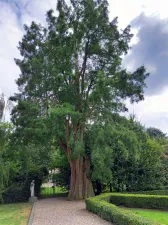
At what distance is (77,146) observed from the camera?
1209 cm

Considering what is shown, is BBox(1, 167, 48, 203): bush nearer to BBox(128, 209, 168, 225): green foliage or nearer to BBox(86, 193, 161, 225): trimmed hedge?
BBox(86, 193, 161, 225): trimmed hedge

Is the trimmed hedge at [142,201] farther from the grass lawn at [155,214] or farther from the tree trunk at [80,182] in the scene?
the tree trunk at [80,182]

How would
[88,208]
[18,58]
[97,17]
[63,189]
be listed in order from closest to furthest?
[88,208] < [97,17] < [18,58] < [63,189]

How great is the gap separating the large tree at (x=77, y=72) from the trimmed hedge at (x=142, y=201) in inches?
108

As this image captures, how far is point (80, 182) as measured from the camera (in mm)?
14000

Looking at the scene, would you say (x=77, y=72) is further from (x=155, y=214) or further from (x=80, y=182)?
(x=155, y=214)

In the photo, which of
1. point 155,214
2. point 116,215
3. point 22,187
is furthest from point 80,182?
point 116,215

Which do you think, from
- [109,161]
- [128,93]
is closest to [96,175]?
[109,161]

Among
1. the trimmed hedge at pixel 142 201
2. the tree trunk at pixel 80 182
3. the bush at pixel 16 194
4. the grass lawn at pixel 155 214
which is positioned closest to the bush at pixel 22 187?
the bush at pixel 16 194

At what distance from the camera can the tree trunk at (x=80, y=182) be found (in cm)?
1389

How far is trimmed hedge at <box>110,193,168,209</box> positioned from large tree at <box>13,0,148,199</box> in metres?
2.75

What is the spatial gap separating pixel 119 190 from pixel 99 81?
826 centimetres

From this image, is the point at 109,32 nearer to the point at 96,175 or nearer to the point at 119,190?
the point at 96,175

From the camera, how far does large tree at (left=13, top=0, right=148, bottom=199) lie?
13188mm
